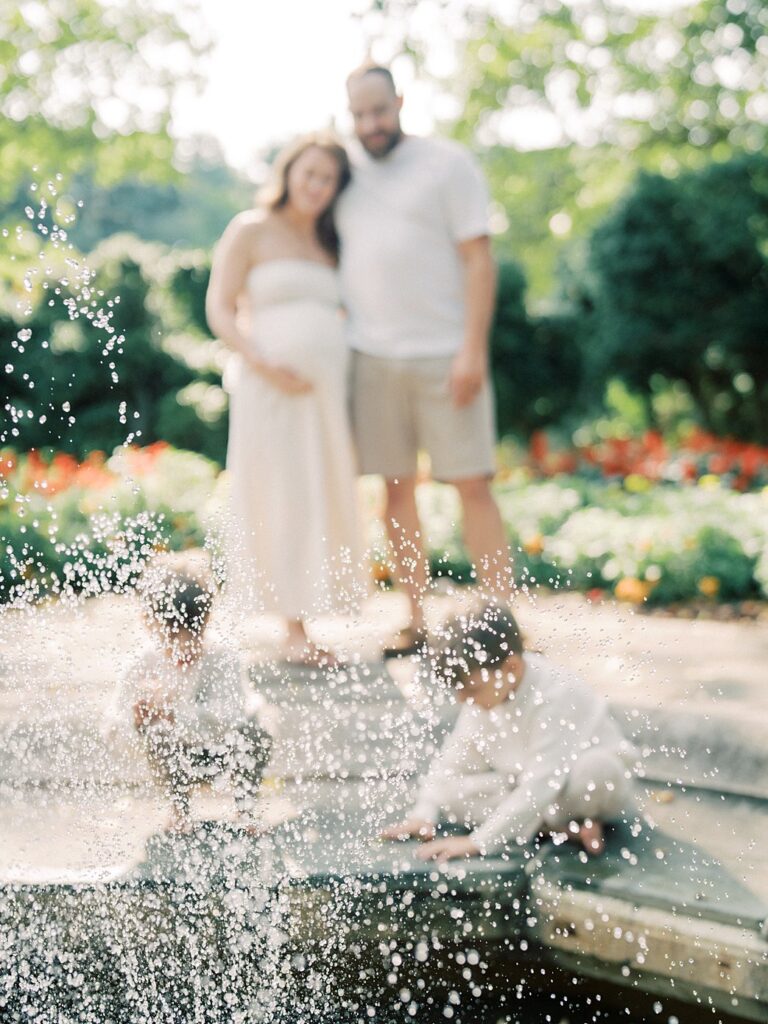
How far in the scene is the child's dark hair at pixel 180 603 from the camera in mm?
2498

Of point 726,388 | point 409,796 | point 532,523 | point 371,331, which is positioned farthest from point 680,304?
point 409,796

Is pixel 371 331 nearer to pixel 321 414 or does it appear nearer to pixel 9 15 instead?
pixel 321 414

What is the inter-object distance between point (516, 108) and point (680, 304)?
527 centimetres

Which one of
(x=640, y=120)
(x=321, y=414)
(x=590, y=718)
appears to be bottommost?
(x=590, y=718)

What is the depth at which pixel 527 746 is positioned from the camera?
232cm

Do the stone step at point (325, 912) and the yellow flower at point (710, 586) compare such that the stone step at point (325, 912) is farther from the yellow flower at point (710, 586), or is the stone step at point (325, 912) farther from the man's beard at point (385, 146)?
the yellow flower at point (710, 586)

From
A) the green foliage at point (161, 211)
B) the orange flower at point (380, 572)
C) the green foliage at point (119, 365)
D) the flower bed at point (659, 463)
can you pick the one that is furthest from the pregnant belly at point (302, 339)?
the green foliage at point (161, 211)

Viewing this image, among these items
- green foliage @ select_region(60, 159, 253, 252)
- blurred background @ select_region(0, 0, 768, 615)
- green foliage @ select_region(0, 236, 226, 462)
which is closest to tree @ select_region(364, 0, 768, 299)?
blurred background @ select_region(0, 0, 768, 615)

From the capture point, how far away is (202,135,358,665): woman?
3633 millimetres

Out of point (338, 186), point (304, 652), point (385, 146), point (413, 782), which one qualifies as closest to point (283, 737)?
point (413, 782)

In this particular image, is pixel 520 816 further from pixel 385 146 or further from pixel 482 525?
pixel 385 146

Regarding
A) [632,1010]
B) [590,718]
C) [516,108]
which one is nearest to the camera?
[632,1010]

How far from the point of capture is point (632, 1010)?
2014 millimetres

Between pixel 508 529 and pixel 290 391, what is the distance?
2.74 m
